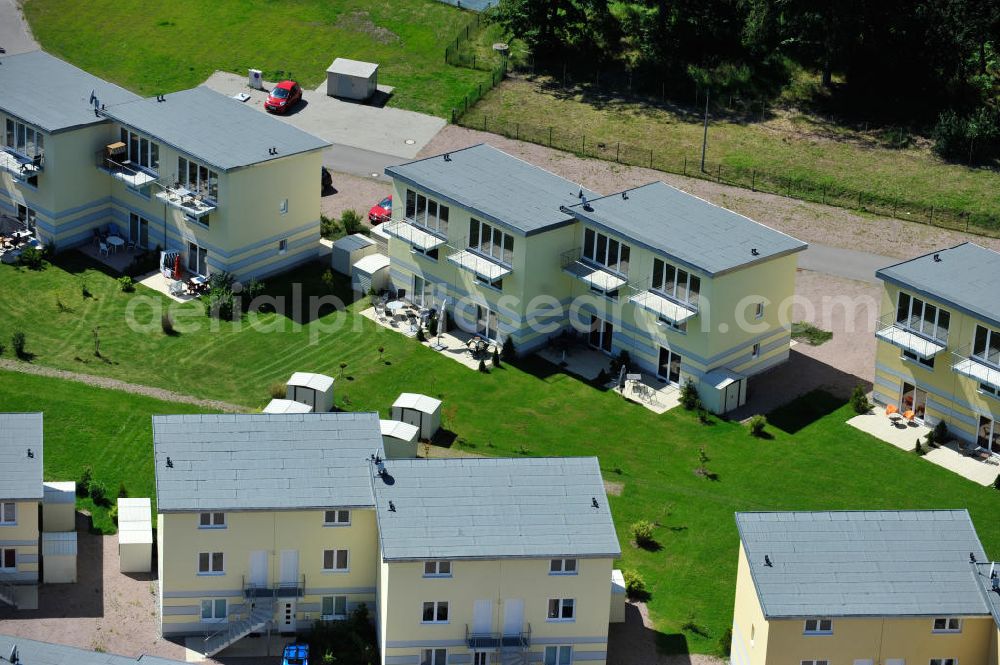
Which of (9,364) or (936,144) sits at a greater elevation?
(936,144)

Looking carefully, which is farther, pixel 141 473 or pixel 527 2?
pixel 527 2

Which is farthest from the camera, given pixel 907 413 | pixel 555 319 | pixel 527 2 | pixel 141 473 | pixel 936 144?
pixel 527 2

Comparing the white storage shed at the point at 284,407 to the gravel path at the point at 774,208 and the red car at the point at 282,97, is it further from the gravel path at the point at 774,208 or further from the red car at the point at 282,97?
the red car at the point at 282,97

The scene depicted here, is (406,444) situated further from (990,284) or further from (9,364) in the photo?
(990,284)

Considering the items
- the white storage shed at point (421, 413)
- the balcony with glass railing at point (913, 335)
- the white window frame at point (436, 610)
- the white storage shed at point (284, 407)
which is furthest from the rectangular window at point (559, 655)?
the balcony with glass railing at point (913, 335)

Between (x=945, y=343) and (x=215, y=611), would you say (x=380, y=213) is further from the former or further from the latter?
(x=215, y=611)

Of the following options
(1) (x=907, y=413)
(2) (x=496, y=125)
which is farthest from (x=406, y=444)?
(2) (x=496, y=125)
